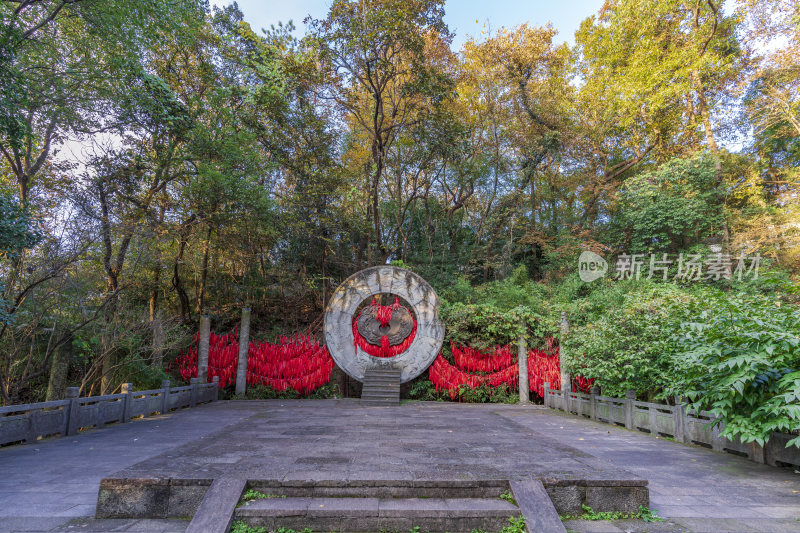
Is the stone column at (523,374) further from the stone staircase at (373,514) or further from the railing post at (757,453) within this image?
the stone staircase at (373,514)

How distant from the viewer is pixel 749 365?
4.54 meters

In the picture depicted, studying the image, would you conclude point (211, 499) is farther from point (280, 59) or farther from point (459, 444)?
point (280, 59)

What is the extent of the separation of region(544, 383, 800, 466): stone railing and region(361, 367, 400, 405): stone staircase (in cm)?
429

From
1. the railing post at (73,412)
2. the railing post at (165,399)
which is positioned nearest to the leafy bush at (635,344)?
the railing post at (165,399)

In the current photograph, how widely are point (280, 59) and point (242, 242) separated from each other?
590cm

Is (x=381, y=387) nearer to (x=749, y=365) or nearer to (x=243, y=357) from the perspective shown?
(x=243, y=357)

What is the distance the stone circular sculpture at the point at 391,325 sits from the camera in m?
11.8

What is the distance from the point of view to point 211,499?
3.46 metres

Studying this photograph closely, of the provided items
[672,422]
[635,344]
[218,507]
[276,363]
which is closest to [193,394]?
[276,363]

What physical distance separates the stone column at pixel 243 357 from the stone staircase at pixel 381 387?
3661 millimetres

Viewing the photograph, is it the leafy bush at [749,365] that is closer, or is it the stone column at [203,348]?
the leafy bush at [749,365]

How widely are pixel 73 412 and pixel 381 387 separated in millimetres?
6813

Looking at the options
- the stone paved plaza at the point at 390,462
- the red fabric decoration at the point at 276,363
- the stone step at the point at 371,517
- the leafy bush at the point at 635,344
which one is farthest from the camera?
the red fabric decoration at the point at 276,363

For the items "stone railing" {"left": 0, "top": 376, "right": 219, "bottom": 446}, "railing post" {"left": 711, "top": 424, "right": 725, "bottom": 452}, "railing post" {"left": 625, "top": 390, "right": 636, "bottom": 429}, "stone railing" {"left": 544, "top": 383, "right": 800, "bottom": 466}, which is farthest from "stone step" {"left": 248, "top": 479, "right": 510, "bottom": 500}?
"railing post" {"left": 625, "top": 390, "right": 636, "bottom": 429}
